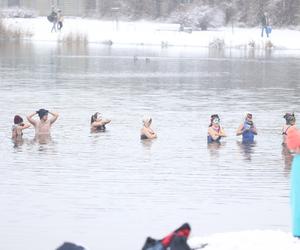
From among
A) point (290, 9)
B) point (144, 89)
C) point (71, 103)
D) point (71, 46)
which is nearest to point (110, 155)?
point (71, 103)

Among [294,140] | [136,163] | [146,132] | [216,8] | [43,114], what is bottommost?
[136,163]

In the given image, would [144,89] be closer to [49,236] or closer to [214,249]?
[49,236]

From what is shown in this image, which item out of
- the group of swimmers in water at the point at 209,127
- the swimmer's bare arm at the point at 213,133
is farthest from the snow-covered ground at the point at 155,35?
the swimmer's bare arm at the point at 213,133

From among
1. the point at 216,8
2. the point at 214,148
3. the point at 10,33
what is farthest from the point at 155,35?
the point at 214,148

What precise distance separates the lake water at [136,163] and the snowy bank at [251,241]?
2092 mm

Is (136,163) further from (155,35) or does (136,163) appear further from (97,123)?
(155,35)

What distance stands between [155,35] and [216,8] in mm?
10346

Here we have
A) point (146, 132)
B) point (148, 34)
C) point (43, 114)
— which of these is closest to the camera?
point (146, 132)

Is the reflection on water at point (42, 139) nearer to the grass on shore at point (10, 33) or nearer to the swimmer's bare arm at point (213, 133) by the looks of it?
the swimmer's bare arm at point (213, 133)

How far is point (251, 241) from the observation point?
11781 millimetres

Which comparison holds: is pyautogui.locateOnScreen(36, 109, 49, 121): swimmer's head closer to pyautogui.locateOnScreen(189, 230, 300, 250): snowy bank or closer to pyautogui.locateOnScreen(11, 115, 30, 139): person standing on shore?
pyautogui.locateOnScreen(11, 115, 30, 139): person standing on shore

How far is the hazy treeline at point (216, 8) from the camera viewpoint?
85.8 meters

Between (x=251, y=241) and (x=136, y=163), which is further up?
(x=251, y=241)

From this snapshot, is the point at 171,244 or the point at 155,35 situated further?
the point at 155,35
